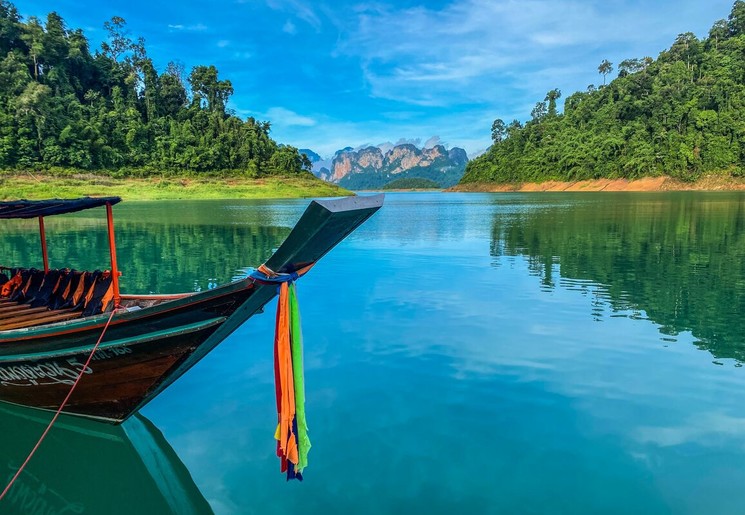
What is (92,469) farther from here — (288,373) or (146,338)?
(288,373)

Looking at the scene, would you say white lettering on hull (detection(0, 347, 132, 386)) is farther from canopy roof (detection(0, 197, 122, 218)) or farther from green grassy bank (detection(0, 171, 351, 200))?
green grassy bank (detection(0, 171, 351, 200))

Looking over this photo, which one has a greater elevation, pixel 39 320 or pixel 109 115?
pixel 109 115

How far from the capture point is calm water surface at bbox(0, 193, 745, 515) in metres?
5.02

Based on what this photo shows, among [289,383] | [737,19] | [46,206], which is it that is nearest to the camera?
[289,383]

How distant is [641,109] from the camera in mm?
102062

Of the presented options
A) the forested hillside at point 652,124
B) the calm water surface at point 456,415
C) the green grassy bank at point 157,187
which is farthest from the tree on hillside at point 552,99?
the calm water surface at point 456,415

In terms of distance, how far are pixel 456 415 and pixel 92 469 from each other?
4681 millimetres

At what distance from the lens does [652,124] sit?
97.3 m

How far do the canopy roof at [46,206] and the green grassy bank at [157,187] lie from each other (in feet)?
186

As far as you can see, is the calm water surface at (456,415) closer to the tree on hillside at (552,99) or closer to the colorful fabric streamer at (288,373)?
the colorful fabric streamer at (288,373)

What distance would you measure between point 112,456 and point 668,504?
20.9 feet

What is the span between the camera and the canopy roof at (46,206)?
696 centimetres

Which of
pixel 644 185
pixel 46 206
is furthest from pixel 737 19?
pixel 46 206

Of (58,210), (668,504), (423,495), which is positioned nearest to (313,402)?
(423,495)
